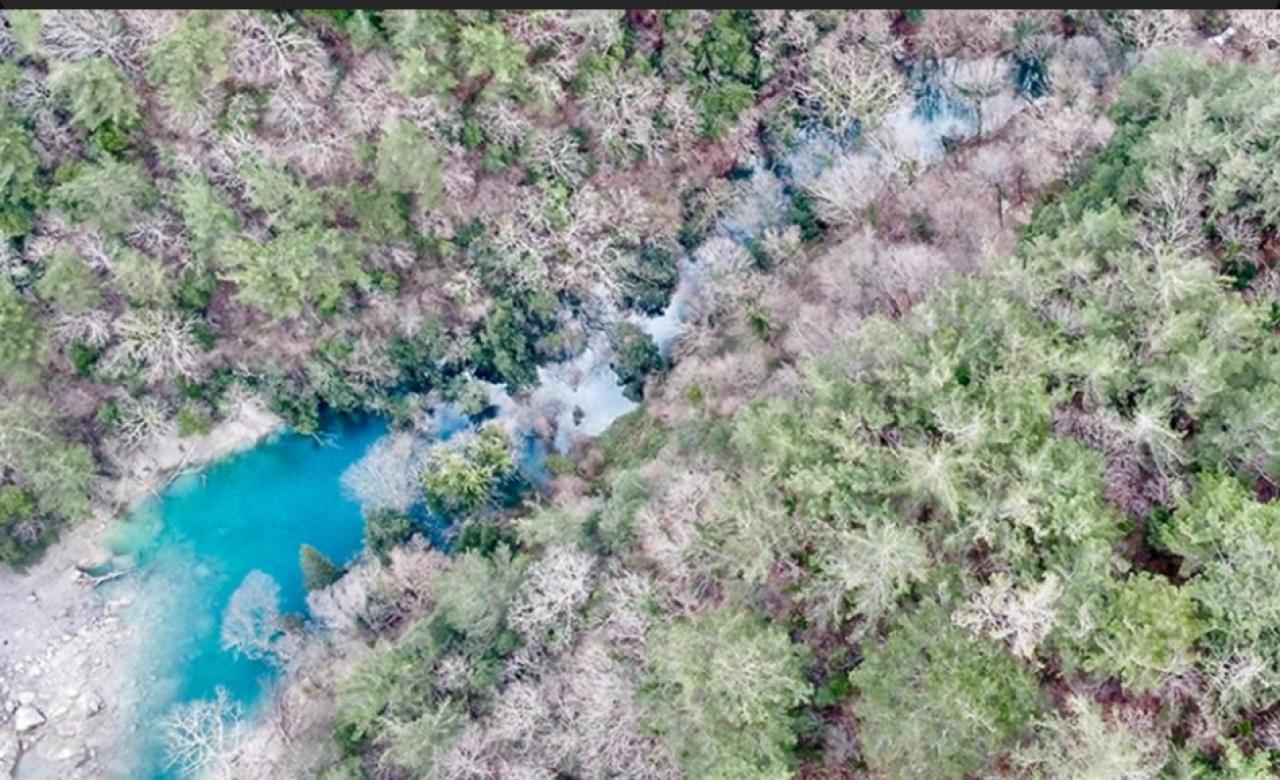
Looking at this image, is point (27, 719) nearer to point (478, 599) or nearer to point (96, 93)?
point (478, 599)

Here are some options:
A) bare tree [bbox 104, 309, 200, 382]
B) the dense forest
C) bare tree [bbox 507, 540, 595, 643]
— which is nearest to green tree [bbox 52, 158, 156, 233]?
the dense forest

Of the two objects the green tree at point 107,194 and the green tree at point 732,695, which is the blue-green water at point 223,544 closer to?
the green tree at point 107,194

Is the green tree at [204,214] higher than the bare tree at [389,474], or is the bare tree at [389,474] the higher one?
the green tree at [204,214]

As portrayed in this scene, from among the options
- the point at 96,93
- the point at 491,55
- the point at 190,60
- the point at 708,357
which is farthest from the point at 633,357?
the point at 96,93

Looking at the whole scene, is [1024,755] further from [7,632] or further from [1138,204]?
[7,632]

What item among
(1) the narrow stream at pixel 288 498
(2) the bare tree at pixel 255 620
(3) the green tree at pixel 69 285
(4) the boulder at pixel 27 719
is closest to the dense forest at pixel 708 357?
(3) the green tree at pixel 69 285
